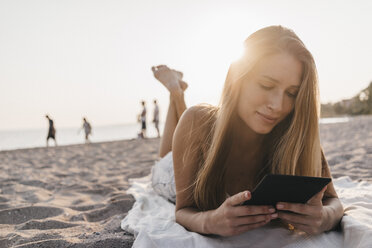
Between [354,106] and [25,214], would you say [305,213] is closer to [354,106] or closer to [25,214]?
[25,214]

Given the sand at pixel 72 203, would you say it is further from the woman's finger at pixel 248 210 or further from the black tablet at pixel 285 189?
the black tablet at pixel 285 189

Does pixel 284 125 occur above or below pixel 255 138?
above

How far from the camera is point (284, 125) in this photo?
184cm

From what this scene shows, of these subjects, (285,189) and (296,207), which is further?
(296,207)

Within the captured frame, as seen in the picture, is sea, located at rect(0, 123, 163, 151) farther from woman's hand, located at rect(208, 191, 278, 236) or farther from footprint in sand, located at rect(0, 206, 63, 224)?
woman's hand, located at rect(208, 191, 278, 236)

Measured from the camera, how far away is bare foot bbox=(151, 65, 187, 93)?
3.56m

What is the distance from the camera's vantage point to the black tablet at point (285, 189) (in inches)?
40.8

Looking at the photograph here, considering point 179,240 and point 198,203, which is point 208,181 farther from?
point 179,240

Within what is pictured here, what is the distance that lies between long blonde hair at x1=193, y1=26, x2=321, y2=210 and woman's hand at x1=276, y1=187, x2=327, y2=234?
0.41 meters

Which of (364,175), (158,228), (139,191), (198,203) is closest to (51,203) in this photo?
(139,191)

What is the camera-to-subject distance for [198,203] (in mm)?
1728

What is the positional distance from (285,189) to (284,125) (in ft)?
2.73

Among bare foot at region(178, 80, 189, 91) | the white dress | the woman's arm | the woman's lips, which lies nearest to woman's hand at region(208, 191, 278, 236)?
the woman's arm

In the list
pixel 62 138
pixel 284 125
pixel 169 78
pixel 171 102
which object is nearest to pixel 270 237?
pixel 284 125
